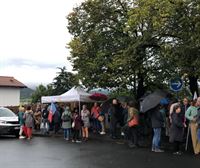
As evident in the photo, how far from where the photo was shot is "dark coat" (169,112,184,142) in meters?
15.0

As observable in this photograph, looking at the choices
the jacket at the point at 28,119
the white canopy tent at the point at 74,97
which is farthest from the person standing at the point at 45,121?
the jacket at the point at 28,119

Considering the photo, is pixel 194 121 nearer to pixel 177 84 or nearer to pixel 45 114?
pixel 177 84

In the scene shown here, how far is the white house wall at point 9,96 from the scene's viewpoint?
65062mm

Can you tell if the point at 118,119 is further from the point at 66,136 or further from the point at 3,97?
the point at 3,97

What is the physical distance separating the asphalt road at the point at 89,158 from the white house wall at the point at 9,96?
161 ft

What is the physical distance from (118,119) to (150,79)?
25.4 ft

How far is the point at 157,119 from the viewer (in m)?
15.5

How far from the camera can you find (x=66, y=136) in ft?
70.4

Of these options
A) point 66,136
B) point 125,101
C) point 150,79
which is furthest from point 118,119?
point 150,79

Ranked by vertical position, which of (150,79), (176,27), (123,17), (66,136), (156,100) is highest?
(123,17)

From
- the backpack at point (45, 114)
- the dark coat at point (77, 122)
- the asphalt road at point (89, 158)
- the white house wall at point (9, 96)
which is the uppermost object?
the white house wall at point (9, 96)

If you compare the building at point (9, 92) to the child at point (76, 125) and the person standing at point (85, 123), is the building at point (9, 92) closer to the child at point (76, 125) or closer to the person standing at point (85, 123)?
the person standing at point (85, 123)

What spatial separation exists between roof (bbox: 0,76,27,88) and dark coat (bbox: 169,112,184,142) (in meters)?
52.9

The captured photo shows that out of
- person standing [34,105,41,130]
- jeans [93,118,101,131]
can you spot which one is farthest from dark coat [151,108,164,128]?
person standing [34,105,41,130]
